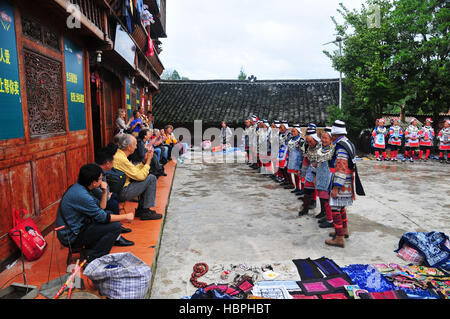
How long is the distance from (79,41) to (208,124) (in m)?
13.6

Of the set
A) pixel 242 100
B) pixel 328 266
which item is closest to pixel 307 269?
pixel 328 266

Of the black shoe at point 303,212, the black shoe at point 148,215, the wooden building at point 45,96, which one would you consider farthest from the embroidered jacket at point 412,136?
the black shoe at point 148,215

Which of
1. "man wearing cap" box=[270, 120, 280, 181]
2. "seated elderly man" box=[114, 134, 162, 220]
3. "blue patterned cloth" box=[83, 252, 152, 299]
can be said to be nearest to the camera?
"blue patterned cloth" box=[83, 252, 152, 299]

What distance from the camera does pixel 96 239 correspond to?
316 cm

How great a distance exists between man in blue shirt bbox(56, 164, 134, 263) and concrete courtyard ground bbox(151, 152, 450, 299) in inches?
28.1

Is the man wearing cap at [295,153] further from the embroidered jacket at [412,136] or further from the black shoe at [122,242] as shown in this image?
the embroidered jacket at [412,136]

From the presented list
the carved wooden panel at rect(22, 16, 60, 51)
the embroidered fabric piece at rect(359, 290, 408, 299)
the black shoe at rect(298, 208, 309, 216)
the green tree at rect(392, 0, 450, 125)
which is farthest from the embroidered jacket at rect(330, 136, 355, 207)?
the green tree at rect(392, 0, 450, 125)

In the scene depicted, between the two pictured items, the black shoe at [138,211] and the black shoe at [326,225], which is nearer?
the black shoe at [138,211]

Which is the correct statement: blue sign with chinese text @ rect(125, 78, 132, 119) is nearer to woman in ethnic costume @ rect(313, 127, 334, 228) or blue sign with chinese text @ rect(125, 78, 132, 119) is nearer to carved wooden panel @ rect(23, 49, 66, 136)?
carved wooden panel @ rect(23, 49, 66, 136)

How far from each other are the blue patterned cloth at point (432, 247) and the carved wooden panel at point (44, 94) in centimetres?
480

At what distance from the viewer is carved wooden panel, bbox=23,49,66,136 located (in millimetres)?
3848

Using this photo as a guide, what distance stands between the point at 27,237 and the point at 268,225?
3.38m

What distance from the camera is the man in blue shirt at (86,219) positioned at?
118 inches

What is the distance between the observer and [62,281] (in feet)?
9.70
